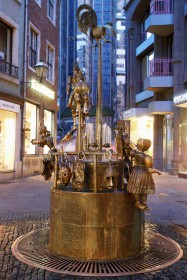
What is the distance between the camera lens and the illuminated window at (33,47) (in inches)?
772

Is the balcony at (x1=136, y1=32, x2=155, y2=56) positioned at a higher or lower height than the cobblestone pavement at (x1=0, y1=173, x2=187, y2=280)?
higher

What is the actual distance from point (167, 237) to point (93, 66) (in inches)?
1626

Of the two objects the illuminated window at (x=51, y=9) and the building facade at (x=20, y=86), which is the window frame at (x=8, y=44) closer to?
the building facade at (x=20, y=86)

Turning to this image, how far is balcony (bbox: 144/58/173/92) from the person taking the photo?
21219 mm

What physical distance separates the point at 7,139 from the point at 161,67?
10.7 meters

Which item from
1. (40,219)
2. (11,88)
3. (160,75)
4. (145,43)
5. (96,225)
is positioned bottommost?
(40,219)

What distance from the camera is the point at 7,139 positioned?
1766 cm

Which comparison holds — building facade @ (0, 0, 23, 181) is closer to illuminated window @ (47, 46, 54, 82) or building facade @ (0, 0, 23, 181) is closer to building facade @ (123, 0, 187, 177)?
illuminated window @ (47, 46, 54, 82)

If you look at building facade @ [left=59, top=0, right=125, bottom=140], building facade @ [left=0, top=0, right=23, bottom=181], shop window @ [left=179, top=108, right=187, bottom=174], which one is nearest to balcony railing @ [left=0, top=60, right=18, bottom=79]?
building facade @ [left=0, top=0, right=23, bottom=181]

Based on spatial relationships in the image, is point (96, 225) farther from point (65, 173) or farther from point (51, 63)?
point (51, 63)

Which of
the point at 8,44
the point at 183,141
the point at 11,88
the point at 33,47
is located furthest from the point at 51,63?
the point at 183,141

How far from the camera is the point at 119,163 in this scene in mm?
5746

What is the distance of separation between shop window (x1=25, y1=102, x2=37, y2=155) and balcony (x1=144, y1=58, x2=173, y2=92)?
718 centimetres

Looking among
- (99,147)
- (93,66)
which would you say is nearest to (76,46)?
(93,66)
